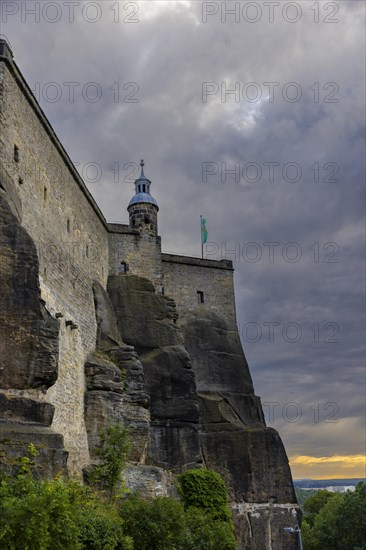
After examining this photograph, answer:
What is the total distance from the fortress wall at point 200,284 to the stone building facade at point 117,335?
0.26ft

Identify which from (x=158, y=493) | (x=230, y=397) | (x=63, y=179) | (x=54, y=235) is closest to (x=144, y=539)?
(x=158, y=493)

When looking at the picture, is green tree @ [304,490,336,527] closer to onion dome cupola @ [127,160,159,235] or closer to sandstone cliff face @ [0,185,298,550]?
sandstone cliff face @ [0,185,298,550]

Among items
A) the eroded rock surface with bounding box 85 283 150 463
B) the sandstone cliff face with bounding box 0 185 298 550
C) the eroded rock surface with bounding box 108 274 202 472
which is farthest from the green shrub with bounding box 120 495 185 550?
the eroded rock surface with bounding box 108 274 202 472

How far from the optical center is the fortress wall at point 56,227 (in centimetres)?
2442

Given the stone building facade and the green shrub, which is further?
the green shrub

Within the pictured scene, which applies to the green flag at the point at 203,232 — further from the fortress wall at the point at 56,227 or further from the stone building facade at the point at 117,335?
the fortress wall at the point at 56,227

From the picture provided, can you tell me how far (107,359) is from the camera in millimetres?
31031

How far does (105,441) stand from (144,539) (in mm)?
6359

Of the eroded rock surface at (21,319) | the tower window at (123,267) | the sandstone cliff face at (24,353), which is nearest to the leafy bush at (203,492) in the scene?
the tower window at (123,267)

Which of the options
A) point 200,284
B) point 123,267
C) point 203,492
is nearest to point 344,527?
point 203,492

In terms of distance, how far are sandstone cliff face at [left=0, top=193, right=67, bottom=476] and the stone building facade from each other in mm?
41

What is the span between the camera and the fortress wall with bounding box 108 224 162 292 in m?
41.9

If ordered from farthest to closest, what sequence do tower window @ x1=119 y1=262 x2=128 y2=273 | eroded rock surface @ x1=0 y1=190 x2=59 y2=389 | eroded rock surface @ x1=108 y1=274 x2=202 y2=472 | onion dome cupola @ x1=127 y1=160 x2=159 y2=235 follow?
onion dome cupola @ x1=127 y1=160 x2=159 y2=235 < tower window @ x1=119 y1=262 x2=128 y2=273 < eroded rock surface @ x1=108 y1=274 x2=202 y2=472 < eroded rock surface @ x1=0 y1=190 x2=59 y2=389

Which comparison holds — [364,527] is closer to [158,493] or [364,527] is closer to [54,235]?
[158,493]
